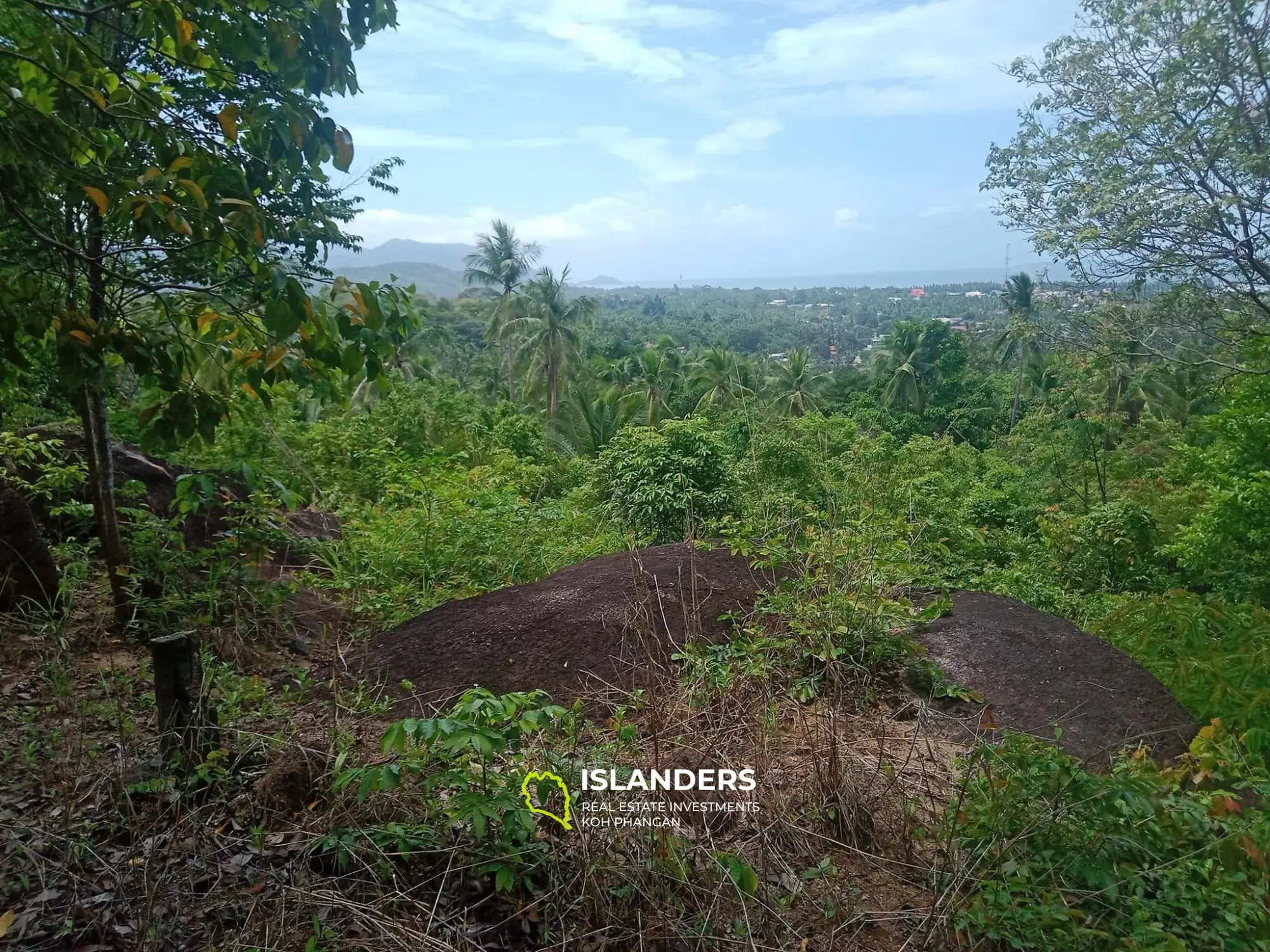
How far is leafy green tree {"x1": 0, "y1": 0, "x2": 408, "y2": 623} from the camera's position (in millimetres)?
1791

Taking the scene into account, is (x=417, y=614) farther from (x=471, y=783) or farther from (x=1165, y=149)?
(x=1165, y=149)

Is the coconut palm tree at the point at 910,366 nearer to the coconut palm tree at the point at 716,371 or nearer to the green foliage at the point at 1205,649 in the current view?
the coconut palm tree at the point at 716,371

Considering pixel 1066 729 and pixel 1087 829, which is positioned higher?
pixel 1087 829

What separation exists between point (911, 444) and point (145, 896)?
503 inches

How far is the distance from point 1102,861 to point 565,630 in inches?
96.2

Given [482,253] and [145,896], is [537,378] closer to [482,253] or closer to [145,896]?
[482,253]

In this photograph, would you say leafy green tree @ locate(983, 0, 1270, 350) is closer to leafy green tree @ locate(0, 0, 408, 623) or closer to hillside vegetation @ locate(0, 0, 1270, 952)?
hillside vegetation @ locate(0, 0, 1270, 952)

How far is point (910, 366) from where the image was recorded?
25.6 meters

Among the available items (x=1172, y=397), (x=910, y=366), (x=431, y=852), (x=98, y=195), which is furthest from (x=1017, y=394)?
(x=98, y=195)

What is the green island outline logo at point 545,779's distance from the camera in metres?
2.10

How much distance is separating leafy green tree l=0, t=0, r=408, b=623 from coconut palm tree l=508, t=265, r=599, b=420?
73.5ft

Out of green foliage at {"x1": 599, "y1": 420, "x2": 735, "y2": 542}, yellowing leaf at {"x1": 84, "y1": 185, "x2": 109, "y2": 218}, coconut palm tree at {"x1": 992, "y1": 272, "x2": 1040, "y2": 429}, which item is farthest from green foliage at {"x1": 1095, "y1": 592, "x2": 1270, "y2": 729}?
coconut palm tree at {"x1": 992, "y1": 272, "x2": 1040, "y2": 429}

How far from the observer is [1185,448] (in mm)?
7430

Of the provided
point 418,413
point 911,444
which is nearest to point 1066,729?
point 418,413
